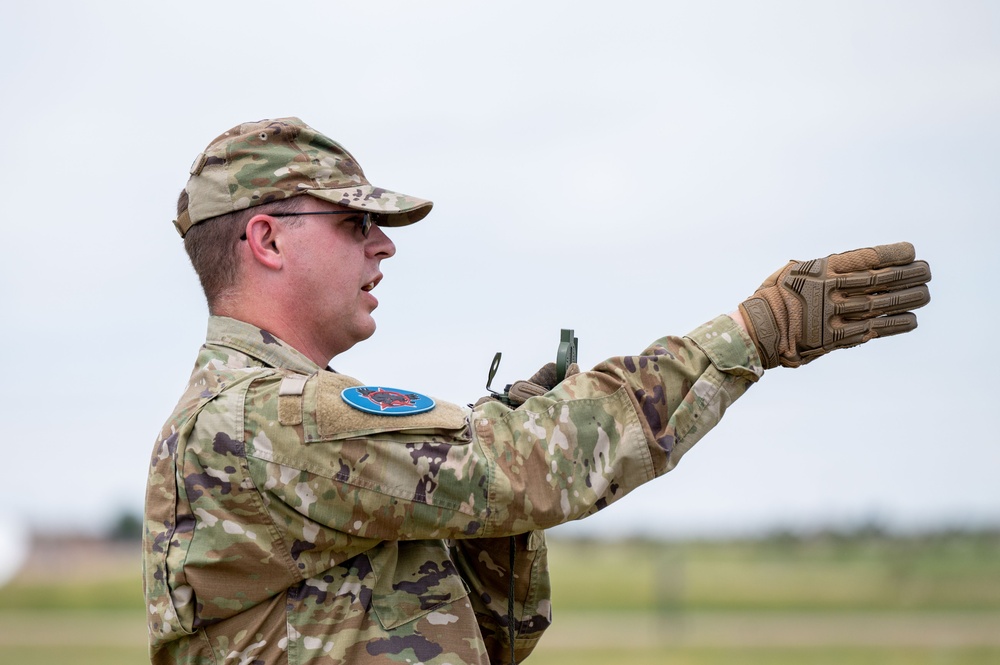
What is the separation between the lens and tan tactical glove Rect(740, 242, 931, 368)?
3430 mm

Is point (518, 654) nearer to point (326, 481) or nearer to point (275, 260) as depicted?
point (326, 481)

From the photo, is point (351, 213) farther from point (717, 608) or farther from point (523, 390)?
point (717, 608)

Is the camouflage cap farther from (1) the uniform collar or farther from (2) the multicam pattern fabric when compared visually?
(2) the multicam pattern fabric

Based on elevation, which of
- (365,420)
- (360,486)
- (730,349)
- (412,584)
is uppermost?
(730,349)

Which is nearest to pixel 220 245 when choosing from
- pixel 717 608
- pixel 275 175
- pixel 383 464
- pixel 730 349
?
pixel 275 175

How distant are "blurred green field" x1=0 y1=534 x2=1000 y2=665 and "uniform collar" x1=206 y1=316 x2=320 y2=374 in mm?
20112

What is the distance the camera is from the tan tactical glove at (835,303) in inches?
135

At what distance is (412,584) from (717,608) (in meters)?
35.4

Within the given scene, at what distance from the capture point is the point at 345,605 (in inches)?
133

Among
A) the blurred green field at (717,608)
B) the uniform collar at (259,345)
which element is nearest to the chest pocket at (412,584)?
the uniform collar at (259,345)

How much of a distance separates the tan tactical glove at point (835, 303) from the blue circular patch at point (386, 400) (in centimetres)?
97

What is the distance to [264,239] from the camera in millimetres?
3729

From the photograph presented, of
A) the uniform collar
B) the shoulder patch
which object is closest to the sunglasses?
the uniform collar

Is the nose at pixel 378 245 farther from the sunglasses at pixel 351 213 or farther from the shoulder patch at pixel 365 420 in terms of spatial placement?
the shoulder patch at pixel 365 420
